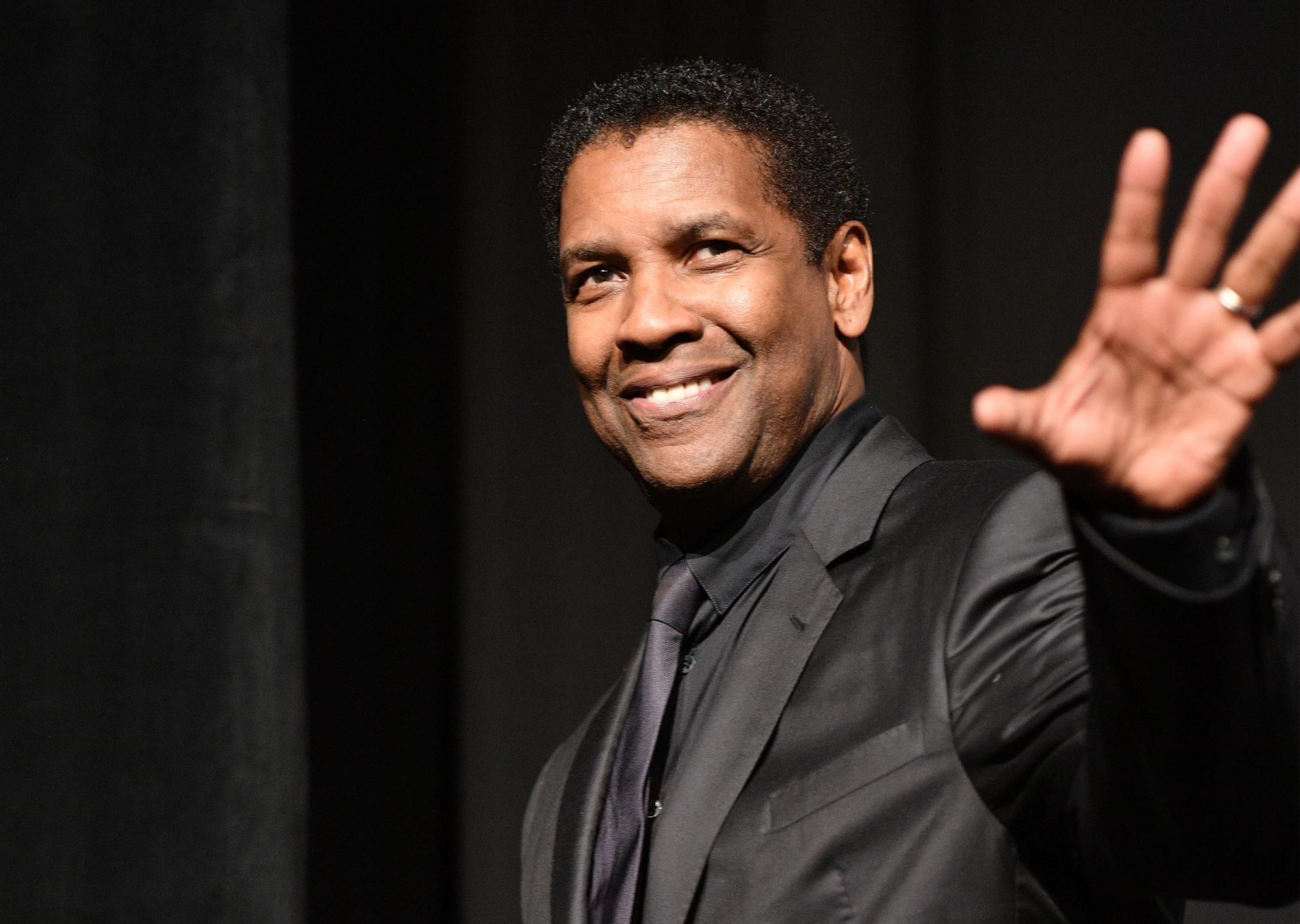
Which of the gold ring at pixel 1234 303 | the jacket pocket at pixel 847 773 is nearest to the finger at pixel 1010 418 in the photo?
the gold ring at pixel 1234 303

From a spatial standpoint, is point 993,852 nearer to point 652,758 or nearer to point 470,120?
point 652,758

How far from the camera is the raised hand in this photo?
77cm

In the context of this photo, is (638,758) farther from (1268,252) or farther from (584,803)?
(1268,252)

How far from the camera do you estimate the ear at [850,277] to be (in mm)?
1465

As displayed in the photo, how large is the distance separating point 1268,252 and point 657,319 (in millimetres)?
665

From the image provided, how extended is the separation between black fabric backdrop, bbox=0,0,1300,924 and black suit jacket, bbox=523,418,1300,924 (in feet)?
2.02

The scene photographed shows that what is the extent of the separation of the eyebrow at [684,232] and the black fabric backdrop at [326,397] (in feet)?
1.93

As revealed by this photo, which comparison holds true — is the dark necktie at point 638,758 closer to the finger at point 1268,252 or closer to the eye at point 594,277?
the eye at point 594,277

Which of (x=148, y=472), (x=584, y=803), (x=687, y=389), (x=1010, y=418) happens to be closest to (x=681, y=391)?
(x=687, y=389)

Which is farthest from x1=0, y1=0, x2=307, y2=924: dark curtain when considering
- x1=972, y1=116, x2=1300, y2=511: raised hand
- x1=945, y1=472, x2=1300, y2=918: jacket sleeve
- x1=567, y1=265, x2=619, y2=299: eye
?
x1=972, y1=116, x2=1300, y2=511: raised hand

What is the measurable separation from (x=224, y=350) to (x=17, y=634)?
0.42 meters

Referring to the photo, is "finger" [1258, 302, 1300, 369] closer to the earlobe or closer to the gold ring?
the gold ring

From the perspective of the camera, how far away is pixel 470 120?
221cm

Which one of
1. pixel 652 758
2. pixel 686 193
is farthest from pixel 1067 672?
pixel 686 193
